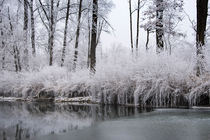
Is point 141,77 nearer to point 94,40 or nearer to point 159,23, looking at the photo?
point 94,40

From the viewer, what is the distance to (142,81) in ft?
30.9

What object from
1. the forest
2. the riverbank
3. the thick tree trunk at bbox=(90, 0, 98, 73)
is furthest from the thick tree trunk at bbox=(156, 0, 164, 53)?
the riverbank

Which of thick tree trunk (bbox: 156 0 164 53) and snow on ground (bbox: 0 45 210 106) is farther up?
thick tree trunk (bbox: 156 0 164 53)

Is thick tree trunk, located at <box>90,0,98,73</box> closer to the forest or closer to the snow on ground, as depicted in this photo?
the forest

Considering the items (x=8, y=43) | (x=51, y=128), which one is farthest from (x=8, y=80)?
(x=51, y=128)

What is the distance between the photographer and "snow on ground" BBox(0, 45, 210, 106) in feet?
28.7

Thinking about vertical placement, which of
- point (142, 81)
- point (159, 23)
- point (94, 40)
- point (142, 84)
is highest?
point (159, 23)

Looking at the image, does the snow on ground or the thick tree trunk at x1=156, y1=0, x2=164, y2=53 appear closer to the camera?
the snow on ground

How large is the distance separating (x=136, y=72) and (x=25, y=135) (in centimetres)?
557

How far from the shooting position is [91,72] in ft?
39.4

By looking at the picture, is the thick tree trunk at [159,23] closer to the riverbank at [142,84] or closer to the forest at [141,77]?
the forest at [141,77]

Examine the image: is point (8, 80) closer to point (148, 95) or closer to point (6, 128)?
point (148, 95)

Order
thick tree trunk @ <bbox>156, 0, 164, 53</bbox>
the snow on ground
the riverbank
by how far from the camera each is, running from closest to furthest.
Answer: the riverbank → the snow on ground → thick tree trunk @ <bbox>156, 0, 164, 53</bbox>

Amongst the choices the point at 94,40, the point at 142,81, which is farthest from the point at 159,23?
the point at 142,81
